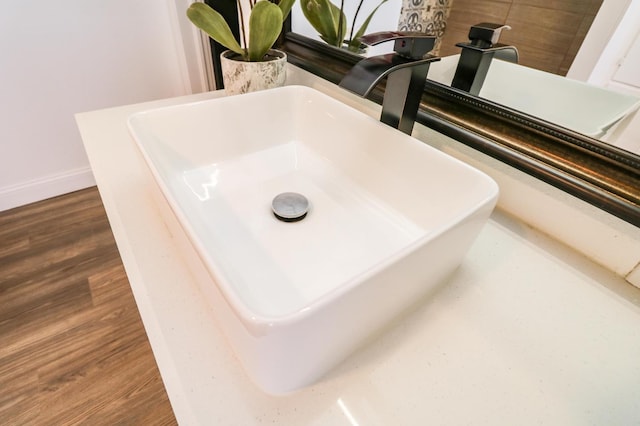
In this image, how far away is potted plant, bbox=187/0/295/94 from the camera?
2.03ft

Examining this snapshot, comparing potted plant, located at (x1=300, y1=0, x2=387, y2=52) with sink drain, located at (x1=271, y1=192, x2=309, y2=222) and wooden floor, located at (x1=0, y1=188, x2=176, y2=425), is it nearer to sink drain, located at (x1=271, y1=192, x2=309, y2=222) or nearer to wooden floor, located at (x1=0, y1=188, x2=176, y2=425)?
sink drain, located at (x1=271, y1=192, x2=309, y2=222)

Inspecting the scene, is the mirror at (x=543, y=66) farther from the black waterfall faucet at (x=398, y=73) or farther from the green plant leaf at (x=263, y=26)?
the green plant leaf at (x=263, y=26)

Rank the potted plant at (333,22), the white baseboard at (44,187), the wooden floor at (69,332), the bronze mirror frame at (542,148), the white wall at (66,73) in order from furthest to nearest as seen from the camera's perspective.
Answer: the white baseboard at (44,187) < the white wall at (66,73) < the wooden floor at (69,332) < the potted plant at (333,22) < the bronze mirror frame at (542,148)

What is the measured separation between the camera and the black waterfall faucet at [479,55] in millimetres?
504

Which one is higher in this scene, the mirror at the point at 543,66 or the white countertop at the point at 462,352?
the mirror at the point at 543,66

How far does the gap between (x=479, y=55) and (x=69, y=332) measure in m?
1.45

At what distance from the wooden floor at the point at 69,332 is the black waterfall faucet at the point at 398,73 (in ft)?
3.42

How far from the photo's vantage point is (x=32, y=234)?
1.39 metres

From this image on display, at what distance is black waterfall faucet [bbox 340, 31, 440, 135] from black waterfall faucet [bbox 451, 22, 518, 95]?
0.11 metres

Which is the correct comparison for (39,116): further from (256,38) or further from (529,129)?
(529,129)

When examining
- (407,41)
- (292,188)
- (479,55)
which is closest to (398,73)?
(407,41)

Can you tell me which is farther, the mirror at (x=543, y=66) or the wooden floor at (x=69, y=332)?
the wooden floor at (x=69, y=332)

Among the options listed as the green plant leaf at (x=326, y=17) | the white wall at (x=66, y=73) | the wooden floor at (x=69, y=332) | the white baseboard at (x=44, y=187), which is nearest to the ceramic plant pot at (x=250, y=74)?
the green plant leaf at (x=326, y=17)

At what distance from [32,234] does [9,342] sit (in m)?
0.56
